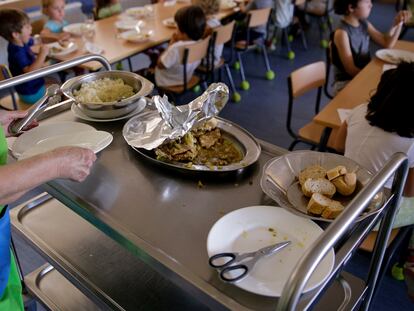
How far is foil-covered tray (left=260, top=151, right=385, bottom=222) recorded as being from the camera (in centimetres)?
81

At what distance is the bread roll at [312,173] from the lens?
86cm

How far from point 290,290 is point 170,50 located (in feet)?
6.86

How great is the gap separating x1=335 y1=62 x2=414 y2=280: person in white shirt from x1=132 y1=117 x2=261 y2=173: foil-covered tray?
1.73 feet

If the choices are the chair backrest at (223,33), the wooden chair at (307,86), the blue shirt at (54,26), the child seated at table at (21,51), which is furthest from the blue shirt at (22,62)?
the wooden chair at (307,86)

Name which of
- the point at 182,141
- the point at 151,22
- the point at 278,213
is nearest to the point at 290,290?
the point at 278,213

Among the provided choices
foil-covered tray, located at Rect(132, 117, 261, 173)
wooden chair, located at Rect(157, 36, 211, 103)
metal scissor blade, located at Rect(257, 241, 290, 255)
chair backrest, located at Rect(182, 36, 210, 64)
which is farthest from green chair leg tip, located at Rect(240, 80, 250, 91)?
metal scissor blade, located at Rect(257, 241, 290, 255)

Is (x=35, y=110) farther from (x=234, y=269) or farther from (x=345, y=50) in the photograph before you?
(x=345, y=50)

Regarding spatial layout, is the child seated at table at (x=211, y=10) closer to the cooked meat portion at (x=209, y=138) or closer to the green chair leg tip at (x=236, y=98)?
the green chair leg tip at (x=236, y=98)

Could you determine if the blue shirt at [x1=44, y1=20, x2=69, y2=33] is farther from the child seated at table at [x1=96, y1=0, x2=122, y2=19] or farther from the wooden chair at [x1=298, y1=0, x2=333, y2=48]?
the wooden chair at [x1=298, y1=0, x2=333, y2=48]

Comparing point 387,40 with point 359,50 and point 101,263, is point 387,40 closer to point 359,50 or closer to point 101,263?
point 359,50

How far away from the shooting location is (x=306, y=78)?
1968 millimetres

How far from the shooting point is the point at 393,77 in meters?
1.30

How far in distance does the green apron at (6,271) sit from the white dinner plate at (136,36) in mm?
1768

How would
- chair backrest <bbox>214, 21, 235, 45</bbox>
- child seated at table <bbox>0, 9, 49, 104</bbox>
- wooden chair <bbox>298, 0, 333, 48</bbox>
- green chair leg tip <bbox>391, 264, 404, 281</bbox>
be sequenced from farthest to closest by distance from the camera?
wooden chair <bbox>298, 0, 333, 48</bbox> → chair backrest <bbox>214, 21, 235, 45</bbox> → child seated at table <bbox>0, 9, 49, 104</bbox> → green chair leg tip <bbox>391, 264, 404, 281</bbox>
